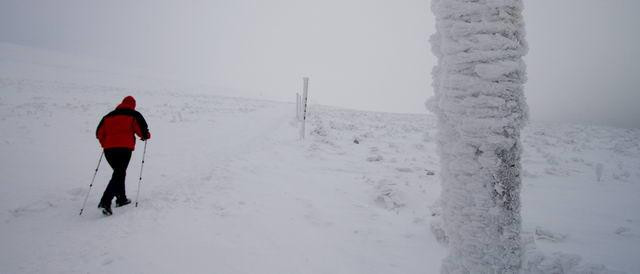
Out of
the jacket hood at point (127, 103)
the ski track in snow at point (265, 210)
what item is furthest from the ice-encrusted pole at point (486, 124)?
the jacket hood at point (127, 103)

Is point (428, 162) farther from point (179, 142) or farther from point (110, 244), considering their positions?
point (179, 142)

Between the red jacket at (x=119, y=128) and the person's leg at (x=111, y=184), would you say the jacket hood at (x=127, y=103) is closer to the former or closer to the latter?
the red jacket at (x=119, y=128)

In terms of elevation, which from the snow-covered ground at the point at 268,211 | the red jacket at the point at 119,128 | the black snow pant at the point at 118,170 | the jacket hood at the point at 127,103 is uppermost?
the jacket hood at the point at 127,103

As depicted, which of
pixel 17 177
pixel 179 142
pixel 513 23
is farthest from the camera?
pixel 179 142

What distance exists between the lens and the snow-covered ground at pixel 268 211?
3938 millimetres

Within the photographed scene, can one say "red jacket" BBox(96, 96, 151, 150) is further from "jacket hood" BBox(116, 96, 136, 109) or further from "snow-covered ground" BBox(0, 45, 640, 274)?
"snow-covered ground" BBox(0, 45, 640, 274)

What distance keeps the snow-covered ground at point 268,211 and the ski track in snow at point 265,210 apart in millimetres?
26

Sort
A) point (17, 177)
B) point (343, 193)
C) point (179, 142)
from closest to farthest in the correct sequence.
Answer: point (343, 193) → point (17, 177) → point (179, 142)

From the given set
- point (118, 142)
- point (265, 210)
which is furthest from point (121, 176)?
point (265, 210)

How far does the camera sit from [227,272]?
11.9ft

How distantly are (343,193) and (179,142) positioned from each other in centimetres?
792

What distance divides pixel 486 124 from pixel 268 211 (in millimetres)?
4142

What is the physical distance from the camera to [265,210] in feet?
17.8

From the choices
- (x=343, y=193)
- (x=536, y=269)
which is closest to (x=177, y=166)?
(x=343, y=193)
